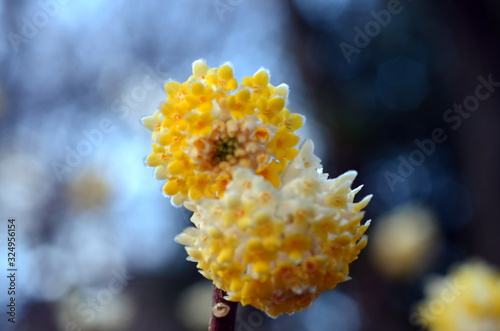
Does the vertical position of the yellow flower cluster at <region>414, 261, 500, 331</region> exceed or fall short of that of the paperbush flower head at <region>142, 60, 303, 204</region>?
it falls short

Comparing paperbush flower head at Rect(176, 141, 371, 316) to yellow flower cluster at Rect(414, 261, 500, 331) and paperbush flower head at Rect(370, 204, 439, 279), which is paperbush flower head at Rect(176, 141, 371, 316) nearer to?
yellow flower cluster at Rect(414, 261, 500, 331)

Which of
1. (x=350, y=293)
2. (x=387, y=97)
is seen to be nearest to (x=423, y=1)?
(x=387, y=97)

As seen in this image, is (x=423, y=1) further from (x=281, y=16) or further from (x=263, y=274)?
(x=263, y=274)

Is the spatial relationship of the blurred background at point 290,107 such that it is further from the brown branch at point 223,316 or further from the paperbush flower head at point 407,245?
the brown branch at point 223,316

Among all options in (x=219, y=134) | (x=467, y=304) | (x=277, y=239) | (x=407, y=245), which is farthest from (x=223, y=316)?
(x=407, y=245)

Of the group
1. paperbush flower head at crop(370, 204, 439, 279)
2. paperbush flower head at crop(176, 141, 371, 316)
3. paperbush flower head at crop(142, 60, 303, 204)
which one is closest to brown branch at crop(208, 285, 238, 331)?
paperbush flower head at crop(176, 141, 371, 316)

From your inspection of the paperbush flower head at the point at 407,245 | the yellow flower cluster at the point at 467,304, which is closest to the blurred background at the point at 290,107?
the paperbush flower head at the point at 407,245
